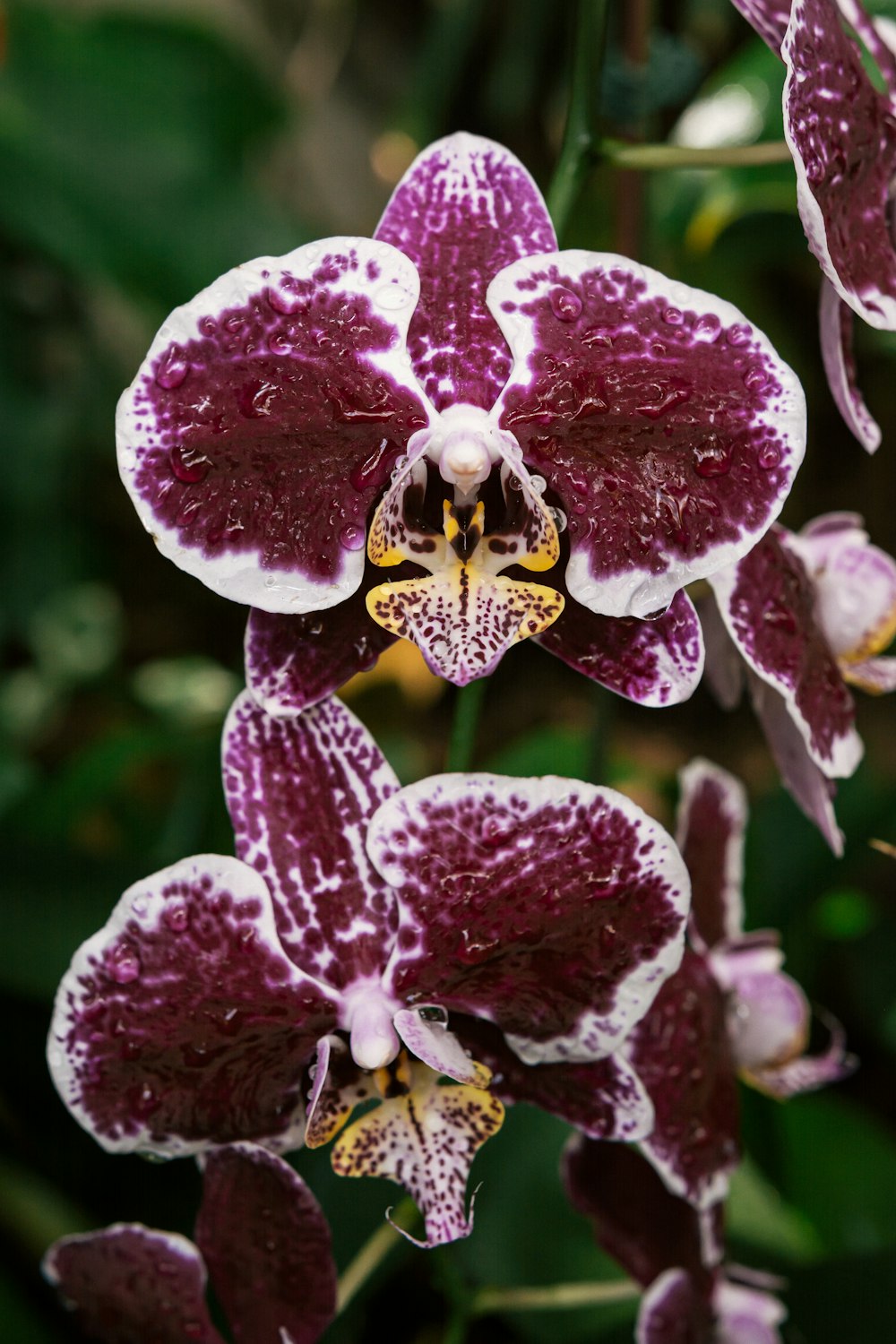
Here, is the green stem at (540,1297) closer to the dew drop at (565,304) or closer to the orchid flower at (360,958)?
the orchid flower at (360,958)

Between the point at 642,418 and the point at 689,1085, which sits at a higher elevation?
the point at 642,418

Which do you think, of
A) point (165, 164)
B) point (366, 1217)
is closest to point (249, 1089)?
point (366, 1217)

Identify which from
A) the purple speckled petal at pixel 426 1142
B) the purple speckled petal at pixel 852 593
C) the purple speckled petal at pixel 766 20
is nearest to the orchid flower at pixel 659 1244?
the purple speckled petal at pixel 426 1142

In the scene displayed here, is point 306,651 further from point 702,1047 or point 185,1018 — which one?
point 702,1047

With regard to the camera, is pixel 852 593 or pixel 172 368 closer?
pixel 172 368

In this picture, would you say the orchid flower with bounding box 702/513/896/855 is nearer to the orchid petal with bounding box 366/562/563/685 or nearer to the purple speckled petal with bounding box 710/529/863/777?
the purple speckled petal with bounding box 710/529/863/777

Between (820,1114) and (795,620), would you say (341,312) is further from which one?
(820,1114)

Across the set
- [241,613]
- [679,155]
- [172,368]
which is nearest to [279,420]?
[172,368]
